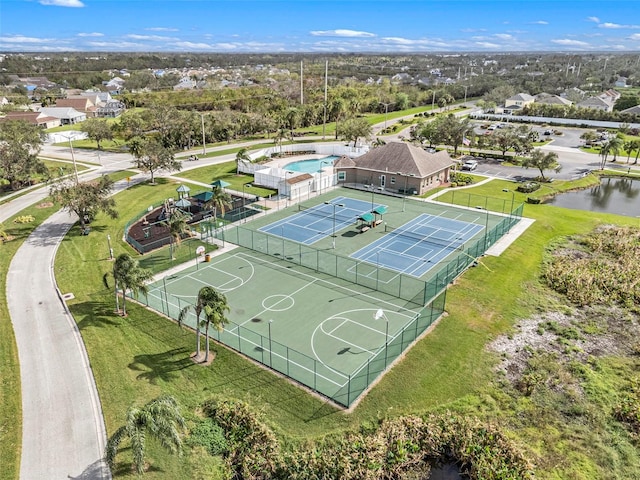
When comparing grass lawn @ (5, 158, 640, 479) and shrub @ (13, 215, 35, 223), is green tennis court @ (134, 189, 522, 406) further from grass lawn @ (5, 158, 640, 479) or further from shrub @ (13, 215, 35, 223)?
shrub @ (13, 215, 35, 223)

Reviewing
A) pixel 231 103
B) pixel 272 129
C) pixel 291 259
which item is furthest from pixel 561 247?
pixel 231 103

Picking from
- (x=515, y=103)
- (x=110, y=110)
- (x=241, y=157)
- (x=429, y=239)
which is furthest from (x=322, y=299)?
(x=515, y=103)

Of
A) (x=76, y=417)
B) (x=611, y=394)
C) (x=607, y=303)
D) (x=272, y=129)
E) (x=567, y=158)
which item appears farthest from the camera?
(x=272, y=129)

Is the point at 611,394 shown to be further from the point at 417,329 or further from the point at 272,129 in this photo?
the point at 272,129

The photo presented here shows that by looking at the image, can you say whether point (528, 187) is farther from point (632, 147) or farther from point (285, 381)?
point (285, 381)

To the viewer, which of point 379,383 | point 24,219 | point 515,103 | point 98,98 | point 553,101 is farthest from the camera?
point 98,98

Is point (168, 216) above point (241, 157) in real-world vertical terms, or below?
below
